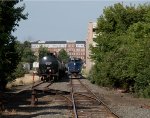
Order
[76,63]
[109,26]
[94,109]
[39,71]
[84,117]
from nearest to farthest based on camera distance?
1. [84,117]
2. [94,109]
3. [109,26]
4. [39,71]
5. [76,63]

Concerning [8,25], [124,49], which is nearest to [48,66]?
[124,49]

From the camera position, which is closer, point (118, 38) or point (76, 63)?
point (118, 38)

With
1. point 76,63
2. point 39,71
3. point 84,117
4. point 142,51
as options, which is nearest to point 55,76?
point 39,71

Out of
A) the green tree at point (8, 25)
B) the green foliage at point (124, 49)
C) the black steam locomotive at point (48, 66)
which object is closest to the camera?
the green tree at point (8, 25)

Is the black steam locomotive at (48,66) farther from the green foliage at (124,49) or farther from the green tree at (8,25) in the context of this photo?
the green tree at (8,25)

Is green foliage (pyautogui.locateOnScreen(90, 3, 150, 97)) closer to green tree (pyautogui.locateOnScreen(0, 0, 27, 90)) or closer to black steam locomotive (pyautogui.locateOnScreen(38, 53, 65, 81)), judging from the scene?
black steam locomotive (pyautogui.locateOnScreen(38, 53, 65, 81))

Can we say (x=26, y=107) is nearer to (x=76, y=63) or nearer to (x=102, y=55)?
(x=102, y=55)

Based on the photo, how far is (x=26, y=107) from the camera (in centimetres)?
2272

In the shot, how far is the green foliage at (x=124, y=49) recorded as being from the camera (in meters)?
32.5

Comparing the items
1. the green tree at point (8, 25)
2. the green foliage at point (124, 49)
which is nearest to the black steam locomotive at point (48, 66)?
the green foliage at point (124, 49)

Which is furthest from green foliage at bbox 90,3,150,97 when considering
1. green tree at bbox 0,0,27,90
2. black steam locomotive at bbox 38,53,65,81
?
green tree at bbox 0,0,27,90

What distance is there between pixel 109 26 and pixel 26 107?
28039 millimetres

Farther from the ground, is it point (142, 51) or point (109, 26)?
point (109, 26)

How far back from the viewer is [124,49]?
124 ft
